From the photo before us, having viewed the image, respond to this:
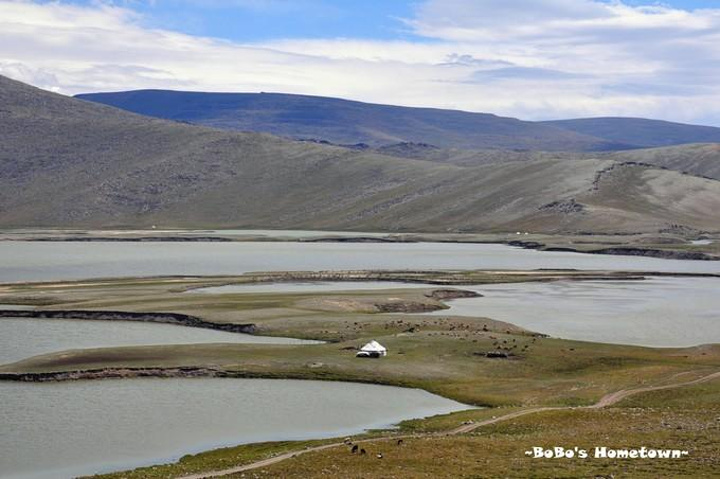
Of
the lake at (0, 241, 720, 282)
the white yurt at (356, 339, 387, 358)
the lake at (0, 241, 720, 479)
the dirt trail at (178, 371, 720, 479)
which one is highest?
the dirt trail at (178, 371, 720, 479)

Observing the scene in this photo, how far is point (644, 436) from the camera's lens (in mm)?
43438

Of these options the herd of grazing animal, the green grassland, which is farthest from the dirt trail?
the green grassland

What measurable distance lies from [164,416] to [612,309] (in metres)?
62.2

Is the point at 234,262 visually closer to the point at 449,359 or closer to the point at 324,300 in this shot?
the point at 324,300

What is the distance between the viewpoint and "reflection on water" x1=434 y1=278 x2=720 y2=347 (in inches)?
3369

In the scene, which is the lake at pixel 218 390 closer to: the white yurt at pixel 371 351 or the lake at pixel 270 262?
the lake at pixel 270 262

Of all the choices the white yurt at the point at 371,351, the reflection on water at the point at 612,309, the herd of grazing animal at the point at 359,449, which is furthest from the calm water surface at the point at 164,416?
the reflection on water at the point at 612,309

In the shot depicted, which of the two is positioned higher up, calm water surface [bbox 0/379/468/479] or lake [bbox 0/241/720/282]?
calm water surface [bbox 0/379/468/479]

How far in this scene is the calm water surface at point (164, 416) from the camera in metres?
45.6

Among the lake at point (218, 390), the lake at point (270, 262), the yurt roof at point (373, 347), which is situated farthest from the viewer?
the lake at point (270, 262)

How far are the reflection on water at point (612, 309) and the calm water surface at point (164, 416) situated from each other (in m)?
30.5

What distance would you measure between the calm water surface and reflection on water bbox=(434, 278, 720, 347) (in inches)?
1200

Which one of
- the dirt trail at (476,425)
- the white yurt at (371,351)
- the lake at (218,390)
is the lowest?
the lake at (218,390)

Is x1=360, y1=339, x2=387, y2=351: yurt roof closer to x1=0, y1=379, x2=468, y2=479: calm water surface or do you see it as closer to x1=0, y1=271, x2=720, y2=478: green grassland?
x1=0, y1=271, x2=720, y2=478: green grassland
